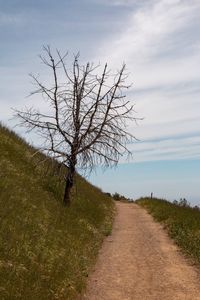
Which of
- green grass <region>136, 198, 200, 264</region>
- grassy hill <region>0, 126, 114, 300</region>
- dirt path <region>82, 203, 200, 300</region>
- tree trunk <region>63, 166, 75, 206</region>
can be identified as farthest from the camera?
tree trunk <region>63, 166, 75, 206</region>

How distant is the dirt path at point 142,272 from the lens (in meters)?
13.3

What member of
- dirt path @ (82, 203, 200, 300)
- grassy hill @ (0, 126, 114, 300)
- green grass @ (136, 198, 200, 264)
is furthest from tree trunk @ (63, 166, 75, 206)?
green grass @ (136, 198, 200, 264)

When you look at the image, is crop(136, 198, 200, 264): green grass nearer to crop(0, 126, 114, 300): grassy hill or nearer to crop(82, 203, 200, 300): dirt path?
crop(82, 203, 200, 300): dirt path

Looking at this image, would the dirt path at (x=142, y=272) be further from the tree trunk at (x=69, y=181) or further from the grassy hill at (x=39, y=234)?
the tree trunk at (x=69, y=181)

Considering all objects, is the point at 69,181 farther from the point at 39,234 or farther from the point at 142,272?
the point at 142,272

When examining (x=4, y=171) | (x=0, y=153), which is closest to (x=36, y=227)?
(x=4, y=171)

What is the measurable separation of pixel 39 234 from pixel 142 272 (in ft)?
11.8

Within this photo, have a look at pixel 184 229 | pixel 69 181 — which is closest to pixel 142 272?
pixel 184 229

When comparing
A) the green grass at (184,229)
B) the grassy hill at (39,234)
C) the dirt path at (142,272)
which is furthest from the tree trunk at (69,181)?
the green grass at (184,229)

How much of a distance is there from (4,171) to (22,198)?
3.09 m

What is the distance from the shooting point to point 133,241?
22.4 metres

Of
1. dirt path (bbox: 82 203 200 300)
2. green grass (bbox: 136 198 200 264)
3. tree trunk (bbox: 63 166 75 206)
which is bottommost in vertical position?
dirt path (bbox: 82 203 200 300)

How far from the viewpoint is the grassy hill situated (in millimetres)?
11406

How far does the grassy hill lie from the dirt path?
0.53 m
